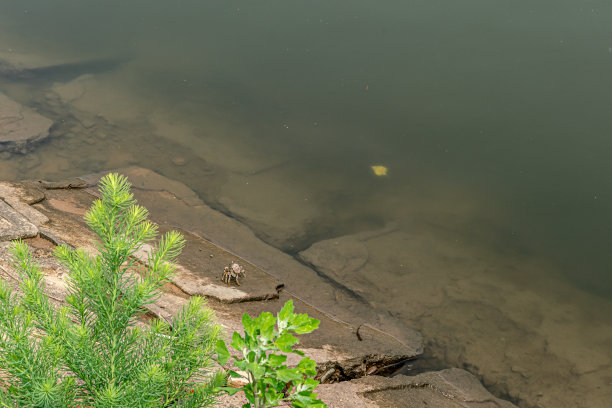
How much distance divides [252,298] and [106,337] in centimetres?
311

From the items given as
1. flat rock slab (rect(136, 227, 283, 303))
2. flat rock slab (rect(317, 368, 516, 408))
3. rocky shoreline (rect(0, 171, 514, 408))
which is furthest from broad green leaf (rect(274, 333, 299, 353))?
flat rock slab (rect(136, 227, 283, 303))

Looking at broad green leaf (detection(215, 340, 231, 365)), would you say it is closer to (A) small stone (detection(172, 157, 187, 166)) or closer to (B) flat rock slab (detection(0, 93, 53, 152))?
(A) small stone (detection(172, 157, 187, 166))

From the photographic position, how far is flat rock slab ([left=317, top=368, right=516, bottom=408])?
342 cm

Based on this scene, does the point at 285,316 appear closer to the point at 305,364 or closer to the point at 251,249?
the point at 305,364

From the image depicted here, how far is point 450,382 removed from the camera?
429 centimetres

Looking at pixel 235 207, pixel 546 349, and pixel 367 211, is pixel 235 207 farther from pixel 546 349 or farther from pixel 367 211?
pixel 546 349

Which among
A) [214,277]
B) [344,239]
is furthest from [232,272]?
[344,239]

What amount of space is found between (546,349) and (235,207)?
10.8ft

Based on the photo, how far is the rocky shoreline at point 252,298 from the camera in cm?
373

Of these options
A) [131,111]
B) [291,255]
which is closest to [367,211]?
[291,255]

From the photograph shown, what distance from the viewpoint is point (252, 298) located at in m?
4.70

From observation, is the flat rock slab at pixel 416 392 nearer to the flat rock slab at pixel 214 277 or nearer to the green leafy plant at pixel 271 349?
the flat rock slab at pixel 214 277

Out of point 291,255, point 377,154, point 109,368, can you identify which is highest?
point 109,368

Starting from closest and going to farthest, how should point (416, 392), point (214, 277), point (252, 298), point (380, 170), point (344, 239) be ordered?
point (416, 392)
point (252, 298)
point (214, 277)
point (344, 239)
point (380, 170)
